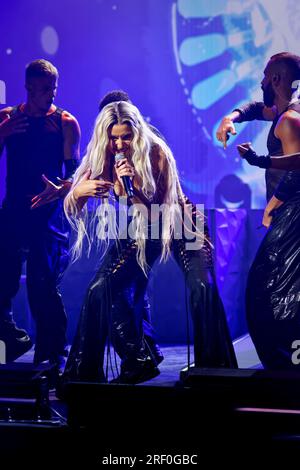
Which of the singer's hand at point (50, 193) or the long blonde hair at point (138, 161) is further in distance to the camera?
the singer's hand at point (50, 193)

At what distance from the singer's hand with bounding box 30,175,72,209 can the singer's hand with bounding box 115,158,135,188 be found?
1.87 feet

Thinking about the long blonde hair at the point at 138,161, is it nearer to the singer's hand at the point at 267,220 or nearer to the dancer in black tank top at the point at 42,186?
the dancer in black tank top at the point at 42,186

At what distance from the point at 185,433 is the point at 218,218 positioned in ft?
7.31

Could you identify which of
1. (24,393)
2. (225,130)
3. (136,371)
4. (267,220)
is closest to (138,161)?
(225,130)

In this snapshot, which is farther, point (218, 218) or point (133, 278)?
point (218, 218)

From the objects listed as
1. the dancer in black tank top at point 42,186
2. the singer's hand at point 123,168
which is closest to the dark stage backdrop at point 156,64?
the dancer in black tank top at point 42,186

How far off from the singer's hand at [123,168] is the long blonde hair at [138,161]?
12 cm

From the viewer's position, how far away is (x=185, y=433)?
3.48 metres

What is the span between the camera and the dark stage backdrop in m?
4.95

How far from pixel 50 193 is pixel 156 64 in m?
1.13

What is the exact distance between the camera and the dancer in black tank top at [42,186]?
4977mm
